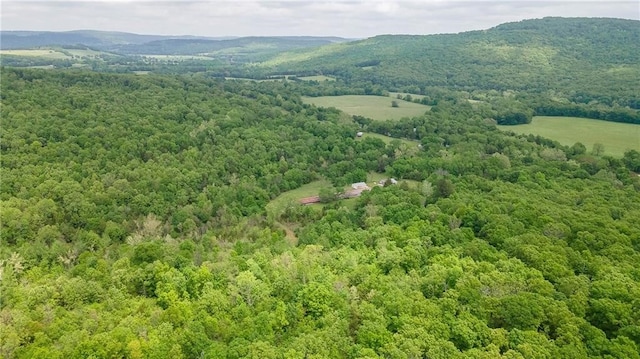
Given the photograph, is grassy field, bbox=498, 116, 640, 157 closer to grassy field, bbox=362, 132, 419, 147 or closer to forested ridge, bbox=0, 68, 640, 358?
forested ridge, bbox=0, 68, 640, 358

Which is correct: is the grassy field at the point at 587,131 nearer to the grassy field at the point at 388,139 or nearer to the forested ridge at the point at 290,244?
the forested ridge at the point at 290,244

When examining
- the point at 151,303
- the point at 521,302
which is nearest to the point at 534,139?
the point at 521,302

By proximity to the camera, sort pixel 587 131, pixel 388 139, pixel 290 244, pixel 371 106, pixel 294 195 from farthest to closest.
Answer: pixel 371 106 < pixel 587 131 < pixel 388 139 < pixel 294 195 < pixel 290 244

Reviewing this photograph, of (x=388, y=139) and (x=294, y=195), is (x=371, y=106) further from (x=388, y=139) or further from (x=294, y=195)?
(x=294, y=195)

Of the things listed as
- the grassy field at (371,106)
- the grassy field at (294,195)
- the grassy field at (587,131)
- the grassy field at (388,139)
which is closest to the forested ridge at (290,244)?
the grassy field at (294,195)

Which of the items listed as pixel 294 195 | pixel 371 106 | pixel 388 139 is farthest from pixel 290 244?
pixel 371 106

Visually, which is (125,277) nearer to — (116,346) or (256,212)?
(116,346)
